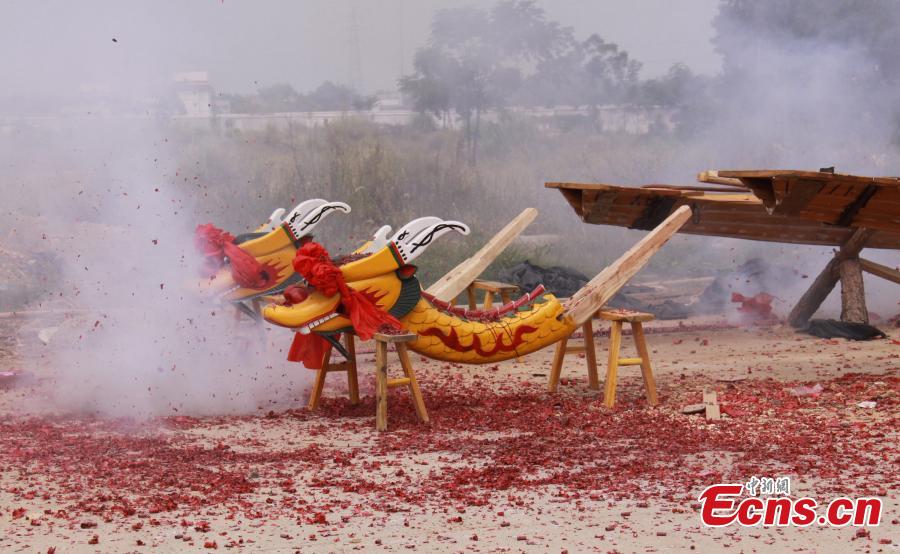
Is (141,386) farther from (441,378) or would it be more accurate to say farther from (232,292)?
(441,378)

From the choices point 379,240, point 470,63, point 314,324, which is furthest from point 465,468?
point 470,63

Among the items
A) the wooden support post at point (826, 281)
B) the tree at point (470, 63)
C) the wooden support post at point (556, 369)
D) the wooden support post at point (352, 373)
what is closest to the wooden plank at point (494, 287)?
the wooden support post at point (556, 369)

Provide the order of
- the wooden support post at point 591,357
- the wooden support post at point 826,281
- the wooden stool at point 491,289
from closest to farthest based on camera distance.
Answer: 1. the wooden support post at point 591,357
2. the wooden stool at point 491,289
3. the wooden support post at point 826,281

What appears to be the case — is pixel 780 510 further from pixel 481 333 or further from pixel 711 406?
pixel 481 333

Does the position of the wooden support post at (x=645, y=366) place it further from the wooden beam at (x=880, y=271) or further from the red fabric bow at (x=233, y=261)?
the wooden beam at (x=880, y=271)

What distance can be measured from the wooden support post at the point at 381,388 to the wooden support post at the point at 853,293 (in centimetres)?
517

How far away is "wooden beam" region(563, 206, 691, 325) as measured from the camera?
806 centimetres

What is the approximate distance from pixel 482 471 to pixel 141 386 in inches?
121

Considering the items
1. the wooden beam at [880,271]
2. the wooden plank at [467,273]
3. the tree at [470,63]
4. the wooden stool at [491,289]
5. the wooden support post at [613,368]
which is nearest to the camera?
the wooden support post at [613,368]

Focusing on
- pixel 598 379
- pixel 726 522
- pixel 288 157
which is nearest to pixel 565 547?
pixel 726 522

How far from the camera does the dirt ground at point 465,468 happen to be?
16.8 feet

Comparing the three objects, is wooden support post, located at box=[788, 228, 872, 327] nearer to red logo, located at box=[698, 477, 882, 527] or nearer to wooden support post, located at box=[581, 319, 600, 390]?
wooden support post, located at box=[581, 319, 600, 390]

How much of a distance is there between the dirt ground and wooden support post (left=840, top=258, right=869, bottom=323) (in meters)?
1.50

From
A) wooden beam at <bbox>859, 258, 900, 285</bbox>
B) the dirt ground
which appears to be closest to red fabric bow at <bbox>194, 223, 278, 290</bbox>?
the dirt ground
